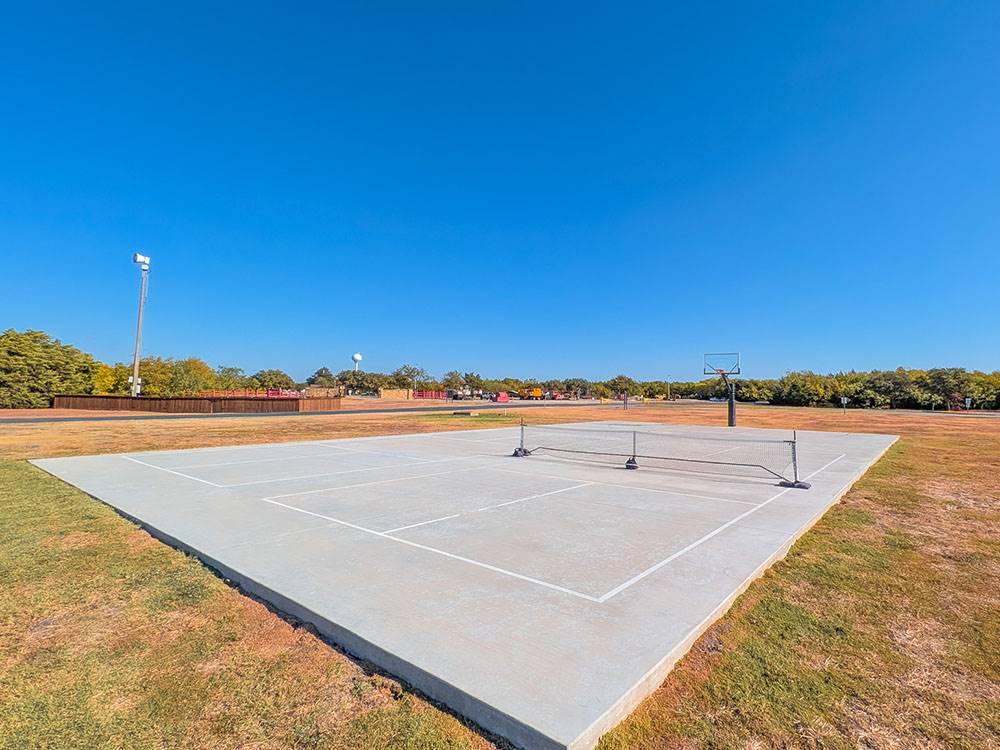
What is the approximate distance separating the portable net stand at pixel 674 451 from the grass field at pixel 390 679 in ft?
17.0

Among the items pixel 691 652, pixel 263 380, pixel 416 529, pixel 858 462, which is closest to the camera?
pixel 691 652

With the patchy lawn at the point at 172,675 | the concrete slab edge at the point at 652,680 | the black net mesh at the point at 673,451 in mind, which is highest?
the black net mesh at the point at 673,451

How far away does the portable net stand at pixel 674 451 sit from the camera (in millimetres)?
10961

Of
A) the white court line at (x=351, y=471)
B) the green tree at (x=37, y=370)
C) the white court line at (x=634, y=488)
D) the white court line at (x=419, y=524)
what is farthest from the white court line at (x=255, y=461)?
the green tree at (x=37, y=370)

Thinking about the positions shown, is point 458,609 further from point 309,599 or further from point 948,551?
point 948,551

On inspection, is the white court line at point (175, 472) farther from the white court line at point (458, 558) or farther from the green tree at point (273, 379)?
the green tree at point (273, 379)

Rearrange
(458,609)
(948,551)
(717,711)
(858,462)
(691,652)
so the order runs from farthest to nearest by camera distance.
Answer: (858,462)
(948,551)
(458,609)
(691,652)
(717,711)

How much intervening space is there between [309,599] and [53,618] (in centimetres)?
202

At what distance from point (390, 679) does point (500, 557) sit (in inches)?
83.7

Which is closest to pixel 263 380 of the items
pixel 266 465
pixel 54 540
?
pixel 266 465

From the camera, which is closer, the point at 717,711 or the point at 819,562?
the point at 717,711

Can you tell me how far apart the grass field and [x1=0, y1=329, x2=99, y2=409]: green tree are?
42.8 metres

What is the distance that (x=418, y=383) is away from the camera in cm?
8569

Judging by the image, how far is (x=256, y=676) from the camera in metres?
3.05
